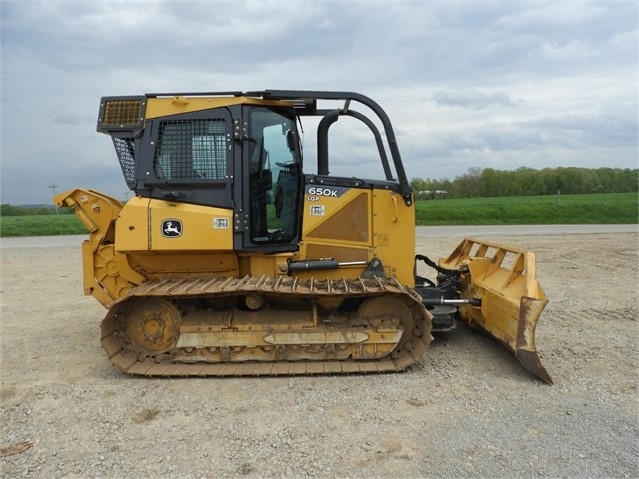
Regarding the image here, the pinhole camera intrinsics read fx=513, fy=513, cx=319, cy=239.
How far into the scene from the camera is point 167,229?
541 cm

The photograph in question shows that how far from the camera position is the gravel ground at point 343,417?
11.6 ft

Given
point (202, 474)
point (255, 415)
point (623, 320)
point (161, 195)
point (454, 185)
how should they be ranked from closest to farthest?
1. point (202, 474)
2. point (255, 415)
3. point (161, 195)
4. point (623, 320)
5. point (454, 185)

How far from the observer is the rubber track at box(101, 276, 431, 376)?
201 inches

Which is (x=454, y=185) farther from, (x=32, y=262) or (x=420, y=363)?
(x=420, y=363)

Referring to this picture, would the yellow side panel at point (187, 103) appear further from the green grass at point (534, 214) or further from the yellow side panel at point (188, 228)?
the green grass at point (534, 214)

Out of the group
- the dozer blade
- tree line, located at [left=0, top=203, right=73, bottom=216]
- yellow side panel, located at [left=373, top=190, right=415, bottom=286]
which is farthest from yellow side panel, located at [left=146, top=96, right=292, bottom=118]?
tree line, located at [left=0, top=203, right=73, bottom=216]

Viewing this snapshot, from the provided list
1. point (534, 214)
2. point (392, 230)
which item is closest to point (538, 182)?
point (534, 214)

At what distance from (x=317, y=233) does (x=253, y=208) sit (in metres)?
0.77

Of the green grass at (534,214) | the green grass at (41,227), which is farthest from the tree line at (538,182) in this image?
the green grass at (41,227)

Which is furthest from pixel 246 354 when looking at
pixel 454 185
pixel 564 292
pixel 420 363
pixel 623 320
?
pixel 454 185

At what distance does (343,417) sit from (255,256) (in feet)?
7.25

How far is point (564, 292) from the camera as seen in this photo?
9141 mm

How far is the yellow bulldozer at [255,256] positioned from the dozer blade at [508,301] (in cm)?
2

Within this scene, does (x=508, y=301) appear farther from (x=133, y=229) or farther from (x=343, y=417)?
(x=133, y=229)
